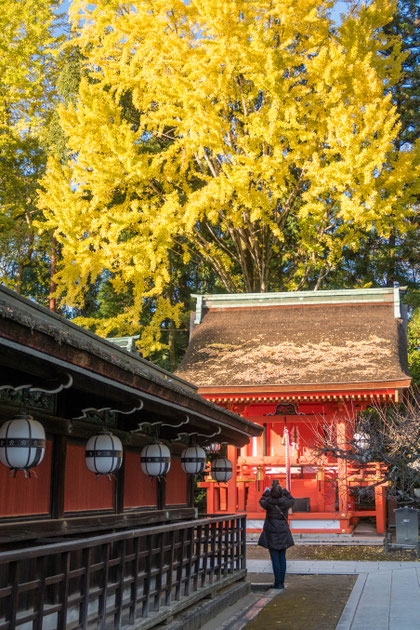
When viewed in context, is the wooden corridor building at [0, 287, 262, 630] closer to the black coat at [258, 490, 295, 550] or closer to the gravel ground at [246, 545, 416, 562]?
the black coat at [258, 490, 295, 550]

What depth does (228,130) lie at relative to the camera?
19.6 metres

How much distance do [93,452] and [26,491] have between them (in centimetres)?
101

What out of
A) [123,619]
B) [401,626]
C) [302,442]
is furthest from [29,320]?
[302,442]

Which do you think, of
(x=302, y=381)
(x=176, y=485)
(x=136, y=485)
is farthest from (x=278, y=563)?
(x=302, y=381)

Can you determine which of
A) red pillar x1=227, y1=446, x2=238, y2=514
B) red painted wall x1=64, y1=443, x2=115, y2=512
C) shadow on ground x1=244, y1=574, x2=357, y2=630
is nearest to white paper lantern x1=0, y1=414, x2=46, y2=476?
red painted wall x1=64, y1=443, x2=115, y2=512

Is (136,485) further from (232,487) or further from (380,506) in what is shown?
(380,506)

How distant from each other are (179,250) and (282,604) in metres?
18.4

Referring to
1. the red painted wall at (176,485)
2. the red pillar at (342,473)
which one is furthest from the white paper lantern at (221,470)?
the red pillar at (342,473)

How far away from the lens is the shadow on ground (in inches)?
337

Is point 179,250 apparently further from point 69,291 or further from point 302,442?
point 302,442

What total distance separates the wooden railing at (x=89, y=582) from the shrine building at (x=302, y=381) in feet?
22.0

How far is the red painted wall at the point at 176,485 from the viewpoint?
36.8 feet

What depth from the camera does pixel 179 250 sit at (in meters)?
27.1

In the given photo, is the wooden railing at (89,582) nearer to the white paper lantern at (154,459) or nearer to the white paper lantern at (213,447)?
the white paper lantern at (154,459)
